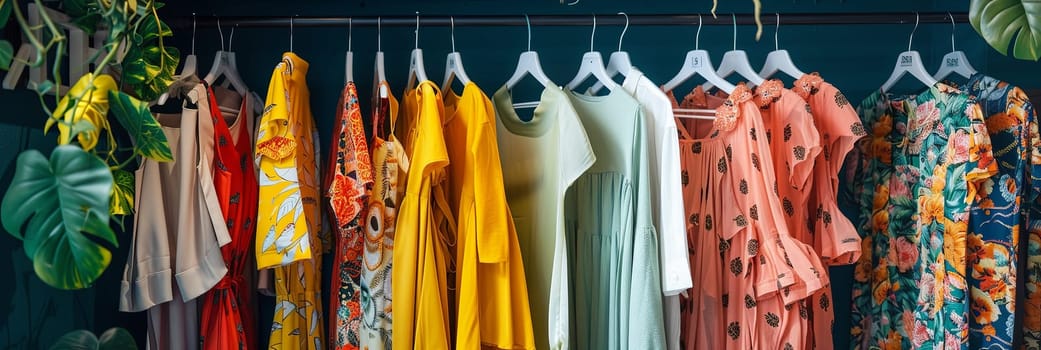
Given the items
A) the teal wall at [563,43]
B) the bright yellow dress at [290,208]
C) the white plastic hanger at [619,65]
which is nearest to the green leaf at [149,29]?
the bright yellow dress at [290,208]

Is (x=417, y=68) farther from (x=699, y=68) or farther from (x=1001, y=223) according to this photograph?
(x=1001, y=223)

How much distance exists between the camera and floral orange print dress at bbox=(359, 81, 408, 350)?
1438mm

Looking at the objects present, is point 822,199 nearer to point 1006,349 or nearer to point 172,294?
point 1006,349

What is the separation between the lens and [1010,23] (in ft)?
Answer: 3.02

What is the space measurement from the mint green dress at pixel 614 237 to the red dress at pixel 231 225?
629 mm

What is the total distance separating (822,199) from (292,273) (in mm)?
1099

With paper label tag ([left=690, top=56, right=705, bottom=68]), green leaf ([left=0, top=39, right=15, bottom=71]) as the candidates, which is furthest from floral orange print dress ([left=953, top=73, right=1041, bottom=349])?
green leaf ([left=0, top=39, right=15, bottom=71])

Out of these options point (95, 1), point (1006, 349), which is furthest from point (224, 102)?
point (1006, 349)

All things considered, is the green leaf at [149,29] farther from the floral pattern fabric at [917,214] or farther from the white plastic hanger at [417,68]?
the floral pattern fabric at [917,214]

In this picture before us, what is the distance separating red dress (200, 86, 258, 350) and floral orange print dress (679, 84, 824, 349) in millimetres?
885

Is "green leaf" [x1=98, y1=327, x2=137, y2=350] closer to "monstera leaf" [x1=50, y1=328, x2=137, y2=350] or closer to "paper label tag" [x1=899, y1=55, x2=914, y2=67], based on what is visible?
"monstera leaf" [x1=50, y1=328, x2=137, y2=350]

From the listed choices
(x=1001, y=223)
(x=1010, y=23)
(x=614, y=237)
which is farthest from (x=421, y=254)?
(x=1001, y=223)

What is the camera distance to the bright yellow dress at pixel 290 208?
139cm

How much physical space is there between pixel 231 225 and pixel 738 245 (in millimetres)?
984
